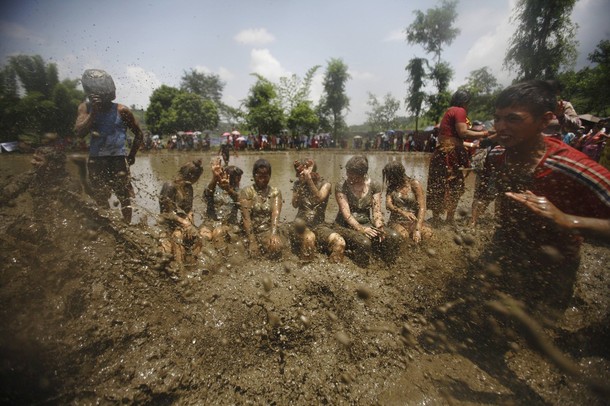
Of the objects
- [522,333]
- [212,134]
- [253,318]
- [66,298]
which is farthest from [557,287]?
[212,134]

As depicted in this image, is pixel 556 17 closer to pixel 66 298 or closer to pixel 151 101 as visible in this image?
pixel 66 298

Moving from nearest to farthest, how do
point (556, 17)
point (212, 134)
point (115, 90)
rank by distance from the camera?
1. point (115, 90)
2. point (556, 17)
3. point (212, 134)

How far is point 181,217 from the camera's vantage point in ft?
12.7

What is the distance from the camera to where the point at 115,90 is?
11.5 ft

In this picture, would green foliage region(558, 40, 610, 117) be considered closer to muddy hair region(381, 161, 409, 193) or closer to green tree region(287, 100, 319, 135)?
green tree region(287, 100, 319, 135)

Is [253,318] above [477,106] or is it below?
below

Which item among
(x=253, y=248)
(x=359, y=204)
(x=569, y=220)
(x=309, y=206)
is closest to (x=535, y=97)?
(x=569, y=220)

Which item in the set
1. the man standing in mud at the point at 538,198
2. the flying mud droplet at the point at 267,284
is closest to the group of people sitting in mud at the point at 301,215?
the flying mud droplet at the point at 267,284

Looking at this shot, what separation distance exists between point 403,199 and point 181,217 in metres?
3.28

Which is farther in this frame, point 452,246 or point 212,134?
point 212,134

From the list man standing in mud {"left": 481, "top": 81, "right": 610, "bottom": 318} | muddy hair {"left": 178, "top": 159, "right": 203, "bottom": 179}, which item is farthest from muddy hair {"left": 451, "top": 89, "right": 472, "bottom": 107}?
muddy hair {"left": 178, "top": 159, "right": 203, "bottom": 179}

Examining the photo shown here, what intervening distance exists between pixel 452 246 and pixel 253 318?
8.74ft

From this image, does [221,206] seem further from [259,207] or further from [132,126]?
[132,126]

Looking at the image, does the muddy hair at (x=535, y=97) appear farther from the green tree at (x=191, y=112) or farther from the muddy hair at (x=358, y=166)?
the green tree at (x=191, y=112)
